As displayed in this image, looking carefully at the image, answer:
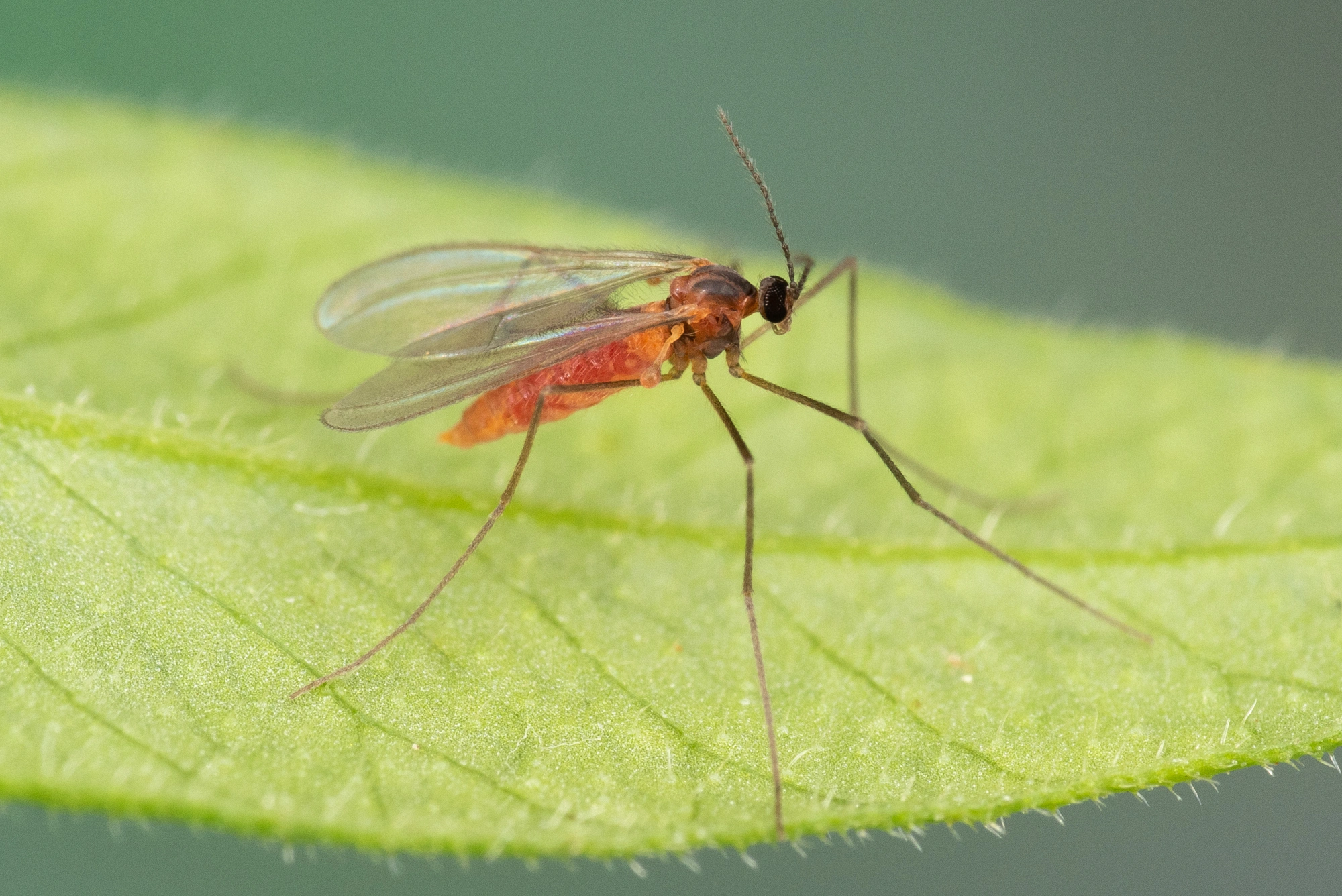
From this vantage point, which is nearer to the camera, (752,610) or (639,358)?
(752,610)

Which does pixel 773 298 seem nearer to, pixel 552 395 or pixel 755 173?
pixel 755 173

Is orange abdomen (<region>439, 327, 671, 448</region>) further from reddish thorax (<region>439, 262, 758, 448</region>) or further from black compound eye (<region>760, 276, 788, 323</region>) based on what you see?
black compound eye (<region>760, 276, 788, 323</region>)

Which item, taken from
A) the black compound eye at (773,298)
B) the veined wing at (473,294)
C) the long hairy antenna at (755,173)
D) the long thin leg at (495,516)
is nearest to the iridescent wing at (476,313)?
the veined wing at (473,294)

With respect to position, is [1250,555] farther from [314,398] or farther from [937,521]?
[314,398]

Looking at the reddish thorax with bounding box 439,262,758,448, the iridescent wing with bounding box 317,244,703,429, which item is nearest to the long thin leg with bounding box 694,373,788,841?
the reddish thorax with bounding box 439,262,758,448

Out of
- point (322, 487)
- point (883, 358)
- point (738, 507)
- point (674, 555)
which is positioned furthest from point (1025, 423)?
point (322, 487)

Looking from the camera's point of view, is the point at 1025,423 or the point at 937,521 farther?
the point at 1025,423

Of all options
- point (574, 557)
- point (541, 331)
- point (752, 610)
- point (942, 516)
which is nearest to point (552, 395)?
point (541, 331)
